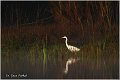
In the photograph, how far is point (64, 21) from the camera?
391 inches

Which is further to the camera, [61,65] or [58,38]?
[58,38]

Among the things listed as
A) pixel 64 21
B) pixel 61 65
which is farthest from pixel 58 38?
pixel 61 65

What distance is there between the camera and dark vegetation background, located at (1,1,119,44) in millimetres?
9328

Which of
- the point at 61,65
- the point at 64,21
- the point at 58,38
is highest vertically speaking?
the point at 64,21

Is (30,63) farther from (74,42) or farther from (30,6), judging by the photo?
(30,6)

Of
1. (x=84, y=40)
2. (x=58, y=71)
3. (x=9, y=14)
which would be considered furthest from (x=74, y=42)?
(x=58, y=71)

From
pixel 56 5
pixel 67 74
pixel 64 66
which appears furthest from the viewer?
A: pixel 56 5

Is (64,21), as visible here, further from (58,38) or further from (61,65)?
(61,65)

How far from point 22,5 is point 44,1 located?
450mm

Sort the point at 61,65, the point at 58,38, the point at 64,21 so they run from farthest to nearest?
the point at 64,21
the point at 58,38
the point at 61,65

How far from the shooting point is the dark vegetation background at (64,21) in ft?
30.6

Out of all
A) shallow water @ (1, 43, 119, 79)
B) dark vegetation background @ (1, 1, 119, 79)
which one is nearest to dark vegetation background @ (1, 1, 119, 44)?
dark vegetation background @ (1, 1, 119, 79)

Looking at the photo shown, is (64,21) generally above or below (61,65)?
above

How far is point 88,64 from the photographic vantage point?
7.29 m
